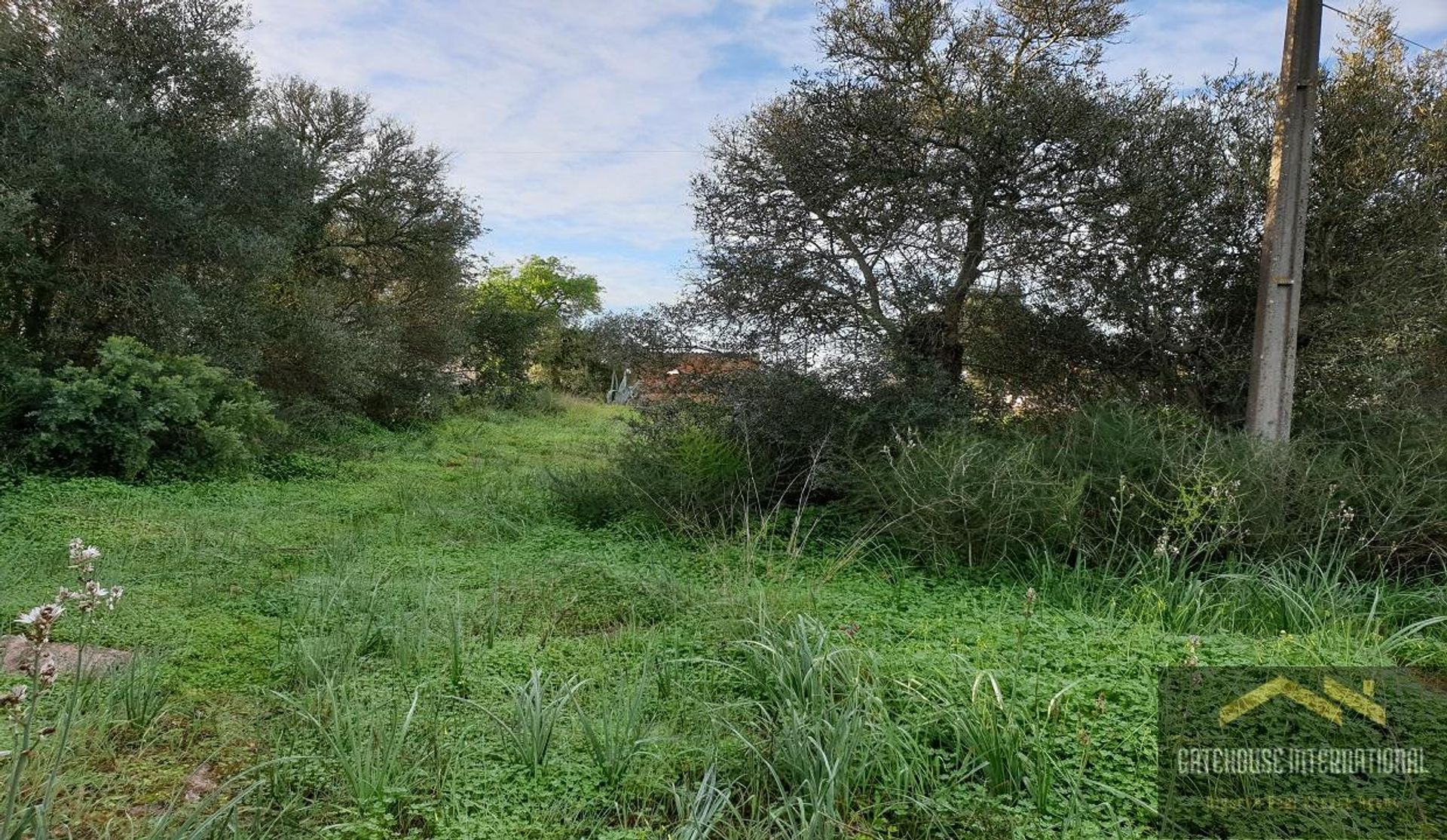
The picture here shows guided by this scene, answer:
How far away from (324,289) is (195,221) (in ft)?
10.6

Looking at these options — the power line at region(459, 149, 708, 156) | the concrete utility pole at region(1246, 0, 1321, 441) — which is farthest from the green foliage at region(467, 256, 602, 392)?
the concrete utility pole at region(1246, 0, 1321, 441)

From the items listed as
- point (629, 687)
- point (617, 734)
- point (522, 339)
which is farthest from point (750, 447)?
point (522, 339)

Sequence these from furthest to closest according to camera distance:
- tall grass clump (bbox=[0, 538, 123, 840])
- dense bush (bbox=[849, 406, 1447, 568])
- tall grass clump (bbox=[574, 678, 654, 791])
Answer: dense bush (bbox=[849, 406, 1447, 568])
tall grass clump (bbox=[574, 678, 654, 791])
tall grass clump (bbox=[0, 538, 123, 840])

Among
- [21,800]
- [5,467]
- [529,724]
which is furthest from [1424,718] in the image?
[5,467]

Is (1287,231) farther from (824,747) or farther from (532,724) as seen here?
(532,724)

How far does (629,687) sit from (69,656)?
7.28ft

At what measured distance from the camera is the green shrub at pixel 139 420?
6598mm

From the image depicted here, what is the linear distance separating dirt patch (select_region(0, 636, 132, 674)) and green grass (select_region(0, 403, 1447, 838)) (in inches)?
4.7

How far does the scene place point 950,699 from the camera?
2.42 meters

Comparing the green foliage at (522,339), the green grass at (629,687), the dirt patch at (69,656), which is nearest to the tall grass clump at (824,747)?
the green grass at (629,687)

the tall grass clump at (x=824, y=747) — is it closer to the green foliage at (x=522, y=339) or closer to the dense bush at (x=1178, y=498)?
the dense bush at (x=1178, y=498)

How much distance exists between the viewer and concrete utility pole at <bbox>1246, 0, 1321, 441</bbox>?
17.8 ft

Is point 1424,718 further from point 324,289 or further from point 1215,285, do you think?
point 324,289

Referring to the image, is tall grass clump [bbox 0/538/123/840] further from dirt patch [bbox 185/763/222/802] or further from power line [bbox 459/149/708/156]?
power line [bbox 459/149/708/156]
